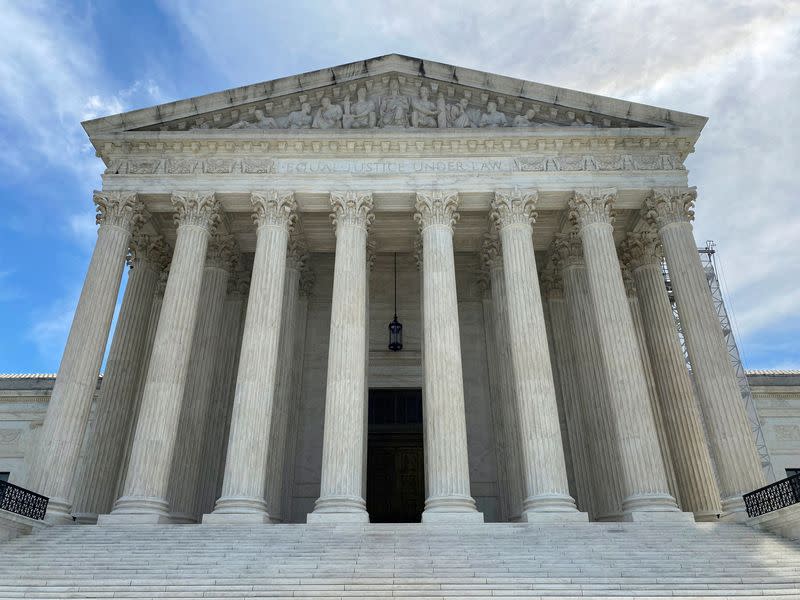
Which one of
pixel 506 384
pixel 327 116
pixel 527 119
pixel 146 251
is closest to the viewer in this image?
pixel 506 384

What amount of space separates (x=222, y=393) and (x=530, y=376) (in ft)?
43.2

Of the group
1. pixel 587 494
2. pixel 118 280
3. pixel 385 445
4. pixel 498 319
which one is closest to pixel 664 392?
pixel 587 494

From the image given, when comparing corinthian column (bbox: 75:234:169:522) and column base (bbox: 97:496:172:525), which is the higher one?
corinthian column (bbox: 75:234:169:522)

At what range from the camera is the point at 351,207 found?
73.3 feet

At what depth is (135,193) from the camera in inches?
882

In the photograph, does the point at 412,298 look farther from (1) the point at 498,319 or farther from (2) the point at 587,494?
(2) the point at 587,494

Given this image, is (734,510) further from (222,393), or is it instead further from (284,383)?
(222,393)

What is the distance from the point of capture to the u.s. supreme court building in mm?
18641

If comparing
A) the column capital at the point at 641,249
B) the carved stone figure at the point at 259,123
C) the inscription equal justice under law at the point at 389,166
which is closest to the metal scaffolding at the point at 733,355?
the column capital at the point at 641,249

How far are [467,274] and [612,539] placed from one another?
15.8 m

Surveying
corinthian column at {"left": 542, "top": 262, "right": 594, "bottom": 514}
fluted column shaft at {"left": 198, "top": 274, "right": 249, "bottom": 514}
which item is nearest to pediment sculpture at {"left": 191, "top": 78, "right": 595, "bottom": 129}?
corinthian column at {"left": 542, "top": 262, "right": 594, "bottom": 514}

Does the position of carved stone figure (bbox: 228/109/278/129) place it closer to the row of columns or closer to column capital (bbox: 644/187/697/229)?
the row of columns

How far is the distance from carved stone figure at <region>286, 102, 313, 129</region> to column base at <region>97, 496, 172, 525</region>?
47.0 ft

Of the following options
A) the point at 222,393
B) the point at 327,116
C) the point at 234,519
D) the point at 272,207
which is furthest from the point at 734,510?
the point at 327,116
